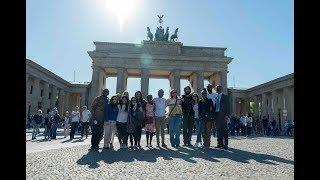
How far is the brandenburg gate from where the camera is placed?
45.1 m

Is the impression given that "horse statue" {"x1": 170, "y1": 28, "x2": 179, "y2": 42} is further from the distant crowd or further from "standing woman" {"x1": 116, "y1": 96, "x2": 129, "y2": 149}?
"standing woman" {"x1": 116, "y1": 96, "x2": 129, "y2": 149}

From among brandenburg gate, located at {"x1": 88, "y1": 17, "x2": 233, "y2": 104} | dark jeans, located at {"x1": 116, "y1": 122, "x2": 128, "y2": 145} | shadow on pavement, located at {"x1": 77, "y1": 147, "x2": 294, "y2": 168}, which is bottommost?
shadow on pavement, located at {"x1": 77, "y1": 147, "x2": 294, "y2": 168}

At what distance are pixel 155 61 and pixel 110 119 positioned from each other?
1395 inches

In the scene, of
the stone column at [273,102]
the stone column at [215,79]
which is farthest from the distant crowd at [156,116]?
the stone column at [273,102]

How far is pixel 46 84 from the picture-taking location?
4928 cm

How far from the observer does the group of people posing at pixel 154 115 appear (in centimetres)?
1053

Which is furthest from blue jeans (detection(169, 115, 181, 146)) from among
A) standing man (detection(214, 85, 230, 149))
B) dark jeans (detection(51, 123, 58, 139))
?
dark jeans (detection(51, 123, 58, 139))

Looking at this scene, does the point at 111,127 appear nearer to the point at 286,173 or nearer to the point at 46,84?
the point at 286,173

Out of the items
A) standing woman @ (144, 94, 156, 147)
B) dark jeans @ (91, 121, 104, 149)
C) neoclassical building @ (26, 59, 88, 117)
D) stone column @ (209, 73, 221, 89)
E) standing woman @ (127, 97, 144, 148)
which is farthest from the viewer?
stone column @ (209, 73, 221, 89)

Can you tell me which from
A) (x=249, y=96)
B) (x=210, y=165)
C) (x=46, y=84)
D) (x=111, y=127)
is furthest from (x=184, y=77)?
(x=210, y=165)

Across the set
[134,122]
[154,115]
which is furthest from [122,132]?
[154,115]

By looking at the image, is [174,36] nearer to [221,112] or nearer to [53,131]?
[53,131]
